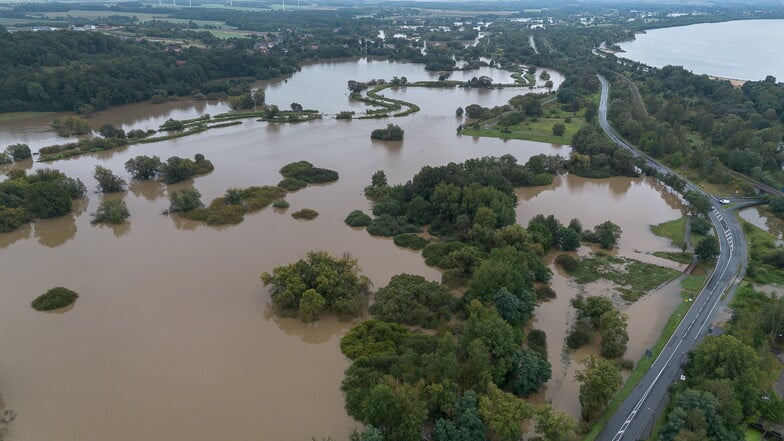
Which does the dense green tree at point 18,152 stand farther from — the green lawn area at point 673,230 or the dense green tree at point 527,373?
the green lawn area at point 673,230

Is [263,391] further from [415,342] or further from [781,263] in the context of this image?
[781,263]

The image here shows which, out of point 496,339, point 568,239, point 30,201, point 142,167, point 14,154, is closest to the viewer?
point 496,339

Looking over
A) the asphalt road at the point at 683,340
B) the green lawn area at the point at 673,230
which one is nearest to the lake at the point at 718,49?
the green lawn area at the point at 673,230

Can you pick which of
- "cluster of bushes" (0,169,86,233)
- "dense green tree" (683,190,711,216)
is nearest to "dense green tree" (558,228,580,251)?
"dense green tree" (683,190,711,216)

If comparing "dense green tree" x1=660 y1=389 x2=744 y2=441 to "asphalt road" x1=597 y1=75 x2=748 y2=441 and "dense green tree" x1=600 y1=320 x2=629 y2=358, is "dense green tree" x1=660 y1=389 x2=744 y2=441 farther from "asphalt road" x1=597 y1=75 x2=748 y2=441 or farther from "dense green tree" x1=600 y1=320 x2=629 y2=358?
"dense green tree" x1=600 y1=320 x2=629 y2=358

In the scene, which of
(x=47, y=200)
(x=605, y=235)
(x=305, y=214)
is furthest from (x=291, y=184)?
(x=605, y=235)

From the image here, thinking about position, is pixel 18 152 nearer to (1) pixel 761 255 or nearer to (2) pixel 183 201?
(2) pixel 183 201
